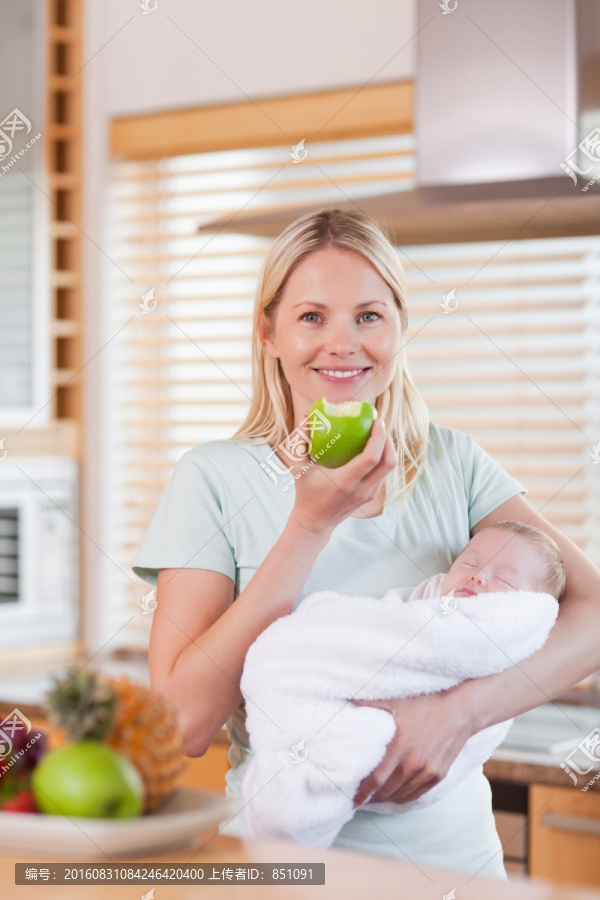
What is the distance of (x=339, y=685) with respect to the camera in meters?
1.11

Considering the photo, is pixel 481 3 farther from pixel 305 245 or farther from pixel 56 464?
pixel 56 464

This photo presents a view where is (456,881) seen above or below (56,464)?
below

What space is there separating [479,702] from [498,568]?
19 cm

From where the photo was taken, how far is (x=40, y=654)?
2.80 m

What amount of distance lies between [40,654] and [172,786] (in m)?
2.14

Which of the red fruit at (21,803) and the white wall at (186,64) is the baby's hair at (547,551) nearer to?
the red fruit at (21,803)

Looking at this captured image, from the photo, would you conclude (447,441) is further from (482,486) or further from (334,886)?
(334,886)

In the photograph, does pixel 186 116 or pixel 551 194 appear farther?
pixel 186 116

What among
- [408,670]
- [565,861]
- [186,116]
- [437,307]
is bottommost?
[565,861]

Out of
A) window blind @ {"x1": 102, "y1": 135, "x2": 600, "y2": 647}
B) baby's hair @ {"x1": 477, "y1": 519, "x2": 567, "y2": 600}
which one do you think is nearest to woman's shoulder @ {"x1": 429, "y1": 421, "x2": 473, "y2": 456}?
baby's hair @ {"x1": 477, "y1": 519, "x2": 567, "y2": 600}

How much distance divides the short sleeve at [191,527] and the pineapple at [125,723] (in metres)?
0.46

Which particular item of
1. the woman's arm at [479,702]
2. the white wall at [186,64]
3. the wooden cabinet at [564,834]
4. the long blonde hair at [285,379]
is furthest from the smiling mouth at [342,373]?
the white wall at [186,64]

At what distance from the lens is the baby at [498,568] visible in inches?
49.5

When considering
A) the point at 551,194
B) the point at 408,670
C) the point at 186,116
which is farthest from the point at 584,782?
the point at 186,116
